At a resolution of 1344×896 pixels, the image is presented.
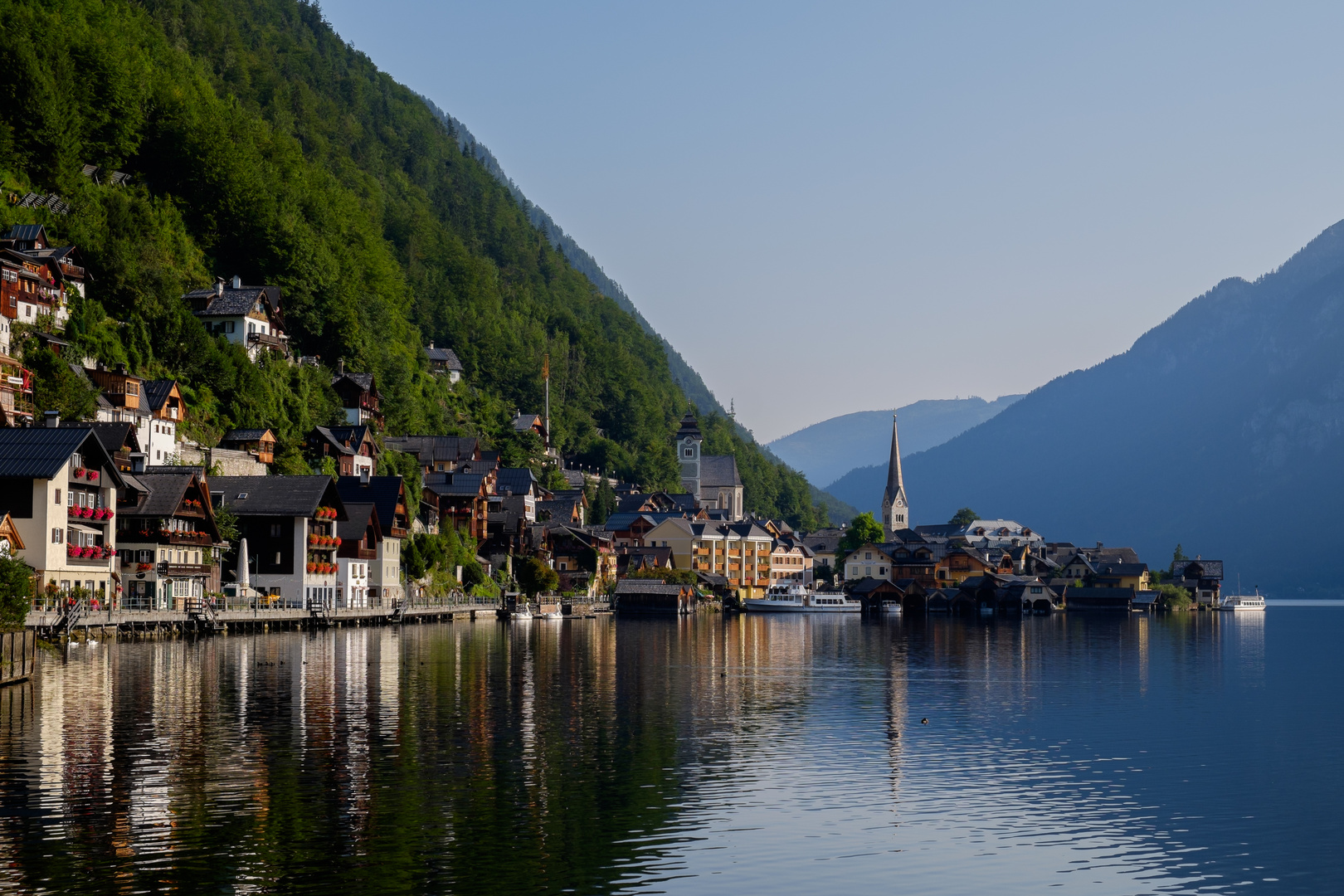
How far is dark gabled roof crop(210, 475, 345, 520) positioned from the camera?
103 m

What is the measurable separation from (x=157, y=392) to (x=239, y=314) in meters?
23.9

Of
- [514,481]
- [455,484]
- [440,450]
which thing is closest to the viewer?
[455,484]

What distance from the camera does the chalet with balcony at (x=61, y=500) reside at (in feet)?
244

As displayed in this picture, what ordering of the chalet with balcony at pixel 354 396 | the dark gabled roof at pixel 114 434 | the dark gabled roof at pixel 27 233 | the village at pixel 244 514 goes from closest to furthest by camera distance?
the village at pixel 244 514 < the dark gabled roof at pixel 114 434 < the dark gabled roof at pixel 27 233 < the chalet with balcony at pixel 354 396

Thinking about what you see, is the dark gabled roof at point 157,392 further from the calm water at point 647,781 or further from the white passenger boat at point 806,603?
the white passenger boat at point 806,603

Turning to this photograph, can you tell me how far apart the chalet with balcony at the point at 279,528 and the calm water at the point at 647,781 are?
104 feet

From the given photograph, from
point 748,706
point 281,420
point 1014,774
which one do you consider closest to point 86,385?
point 281,420

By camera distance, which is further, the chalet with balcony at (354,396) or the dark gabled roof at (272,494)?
the chalet with balcony at (354,396)

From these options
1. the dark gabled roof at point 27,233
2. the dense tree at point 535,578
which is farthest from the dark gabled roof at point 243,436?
the dense tree at point 535,578

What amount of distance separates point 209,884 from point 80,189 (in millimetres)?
115002

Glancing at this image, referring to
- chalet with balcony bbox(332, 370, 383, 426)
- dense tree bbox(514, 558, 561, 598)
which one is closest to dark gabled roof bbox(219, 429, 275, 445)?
chalet with balcony bbox(332, 370, 383, 426)

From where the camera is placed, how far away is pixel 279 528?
103 m

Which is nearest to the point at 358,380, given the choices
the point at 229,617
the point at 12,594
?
the point at 229,617

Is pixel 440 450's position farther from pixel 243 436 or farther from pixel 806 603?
pixel 806 603
